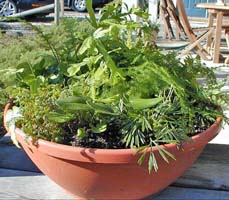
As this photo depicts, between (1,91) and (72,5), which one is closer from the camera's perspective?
(1,91)

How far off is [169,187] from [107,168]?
0.26 meters

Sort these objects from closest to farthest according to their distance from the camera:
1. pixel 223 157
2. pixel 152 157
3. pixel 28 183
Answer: pixel 152 157, pixel 28 183, pixel 223 157

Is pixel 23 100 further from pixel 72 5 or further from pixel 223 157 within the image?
pixel 72 5

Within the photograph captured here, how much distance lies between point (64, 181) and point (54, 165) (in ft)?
0.16

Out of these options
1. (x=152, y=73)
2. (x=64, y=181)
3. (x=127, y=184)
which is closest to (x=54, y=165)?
(x=64, y=181)

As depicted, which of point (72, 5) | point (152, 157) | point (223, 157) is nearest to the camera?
point (152, 157)

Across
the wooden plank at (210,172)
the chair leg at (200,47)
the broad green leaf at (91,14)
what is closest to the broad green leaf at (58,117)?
the broad green leaf at (91,14)

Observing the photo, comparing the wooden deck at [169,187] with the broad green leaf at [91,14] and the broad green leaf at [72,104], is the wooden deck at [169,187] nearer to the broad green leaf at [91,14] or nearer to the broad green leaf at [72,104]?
the broad green leaf at [72,104]

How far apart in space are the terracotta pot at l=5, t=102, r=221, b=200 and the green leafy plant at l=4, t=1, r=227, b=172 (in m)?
0.02

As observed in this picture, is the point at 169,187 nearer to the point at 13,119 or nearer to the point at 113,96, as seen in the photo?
the point at 113,96

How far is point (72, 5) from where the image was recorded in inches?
479

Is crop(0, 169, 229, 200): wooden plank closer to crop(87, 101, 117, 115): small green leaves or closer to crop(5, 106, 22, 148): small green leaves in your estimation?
crop(5, 106, 22, 148): small green leaves

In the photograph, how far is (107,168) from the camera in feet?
2.84

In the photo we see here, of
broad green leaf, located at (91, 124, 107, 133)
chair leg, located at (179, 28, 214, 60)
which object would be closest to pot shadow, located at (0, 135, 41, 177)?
broad green leaf, located at (91, 124, 107, 133)
